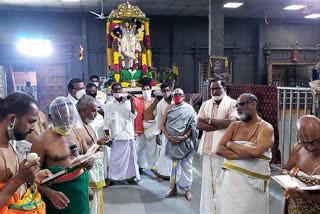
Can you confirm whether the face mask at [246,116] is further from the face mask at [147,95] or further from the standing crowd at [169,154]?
the face mask at [147,95]

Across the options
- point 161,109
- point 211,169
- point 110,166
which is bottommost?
point 110,166

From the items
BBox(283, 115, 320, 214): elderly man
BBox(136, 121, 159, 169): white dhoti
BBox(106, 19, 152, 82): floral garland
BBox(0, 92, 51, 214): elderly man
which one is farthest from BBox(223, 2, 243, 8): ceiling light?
BBox(0, 92, 51, 214): elderly man

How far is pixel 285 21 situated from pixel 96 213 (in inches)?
471

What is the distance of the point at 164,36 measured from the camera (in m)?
12.1

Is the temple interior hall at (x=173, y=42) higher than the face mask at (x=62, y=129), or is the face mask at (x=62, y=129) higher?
the temple interior hall at (x=173, y=42)

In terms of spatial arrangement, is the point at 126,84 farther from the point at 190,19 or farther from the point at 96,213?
the point at 190,19

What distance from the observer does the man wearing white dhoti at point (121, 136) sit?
17.0ft

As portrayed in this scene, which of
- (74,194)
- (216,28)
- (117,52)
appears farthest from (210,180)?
(216,28)

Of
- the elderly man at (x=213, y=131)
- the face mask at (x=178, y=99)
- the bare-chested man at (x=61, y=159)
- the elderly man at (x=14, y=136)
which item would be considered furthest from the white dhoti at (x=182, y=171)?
the elderly man at (x=14, y=136)

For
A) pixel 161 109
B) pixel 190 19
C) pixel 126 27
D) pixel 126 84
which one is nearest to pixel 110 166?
pixel 161 109

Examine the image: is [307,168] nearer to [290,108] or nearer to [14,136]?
[14,136]

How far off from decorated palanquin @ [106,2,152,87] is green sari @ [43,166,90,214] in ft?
13.4

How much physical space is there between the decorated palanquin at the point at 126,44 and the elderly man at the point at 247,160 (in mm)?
3756

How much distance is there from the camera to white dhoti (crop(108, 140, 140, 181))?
17.2 ft
